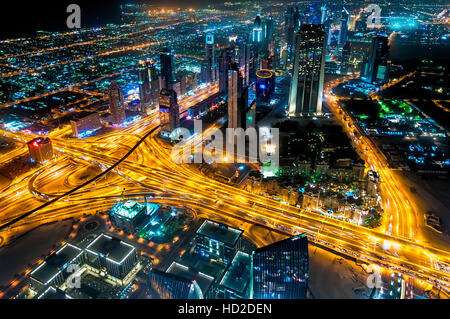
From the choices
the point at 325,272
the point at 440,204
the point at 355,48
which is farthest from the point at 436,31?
the point at 325,272

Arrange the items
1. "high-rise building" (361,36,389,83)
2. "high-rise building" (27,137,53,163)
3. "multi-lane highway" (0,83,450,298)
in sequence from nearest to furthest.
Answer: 1. "multi-lane highway" (0,83,450,298)
2. "high-rise building" (27,137,53,163)
3. "high-rise building" (361,36,389,83)

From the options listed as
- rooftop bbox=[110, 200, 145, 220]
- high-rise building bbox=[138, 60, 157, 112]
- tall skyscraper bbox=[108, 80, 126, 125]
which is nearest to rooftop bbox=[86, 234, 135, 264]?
rooftop bbox=[110, 200, 145, 220]

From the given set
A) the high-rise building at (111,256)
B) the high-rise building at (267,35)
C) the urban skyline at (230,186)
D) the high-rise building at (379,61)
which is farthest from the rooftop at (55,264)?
the high-rise building at (379,61)

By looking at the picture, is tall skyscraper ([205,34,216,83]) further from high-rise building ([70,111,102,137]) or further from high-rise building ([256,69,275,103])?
high-rise building ([70,111,102,137])
